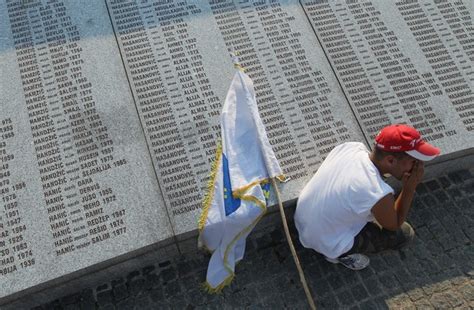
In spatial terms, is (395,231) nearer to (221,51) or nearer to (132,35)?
(221,51)

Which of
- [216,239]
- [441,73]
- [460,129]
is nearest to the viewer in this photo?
[216,239]

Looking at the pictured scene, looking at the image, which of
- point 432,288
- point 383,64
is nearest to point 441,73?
point 383,64

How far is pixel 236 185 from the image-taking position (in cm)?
536

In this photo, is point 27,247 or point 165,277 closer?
point 27,247

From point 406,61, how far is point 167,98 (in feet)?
12.0

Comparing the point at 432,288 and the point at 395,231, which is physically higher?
the point at 395,231

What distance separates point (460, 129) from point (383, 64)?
4.77ft

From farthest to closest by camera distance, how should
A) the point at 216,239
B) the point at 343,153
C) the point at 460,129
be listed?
1. the point at 460,129
2. the point at 216,239
3. the point at 343,153

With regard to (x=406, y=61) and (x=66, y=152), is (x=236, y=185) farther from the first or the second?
(x=406, y=61)

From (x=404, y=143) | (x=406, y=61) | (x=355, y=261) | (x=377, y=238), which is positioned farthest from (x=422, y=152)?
(x=406, y=61)

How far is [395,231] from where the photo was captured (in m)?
5.37

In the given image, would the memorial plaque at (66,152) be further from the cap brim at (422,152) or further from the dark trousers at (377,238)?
the cap brim at (422,152)

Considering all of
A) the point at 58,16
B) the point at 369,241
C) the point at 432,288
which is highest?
the point at 58,16

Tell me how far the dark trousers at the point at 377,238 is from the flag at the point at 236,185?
1.22 m
